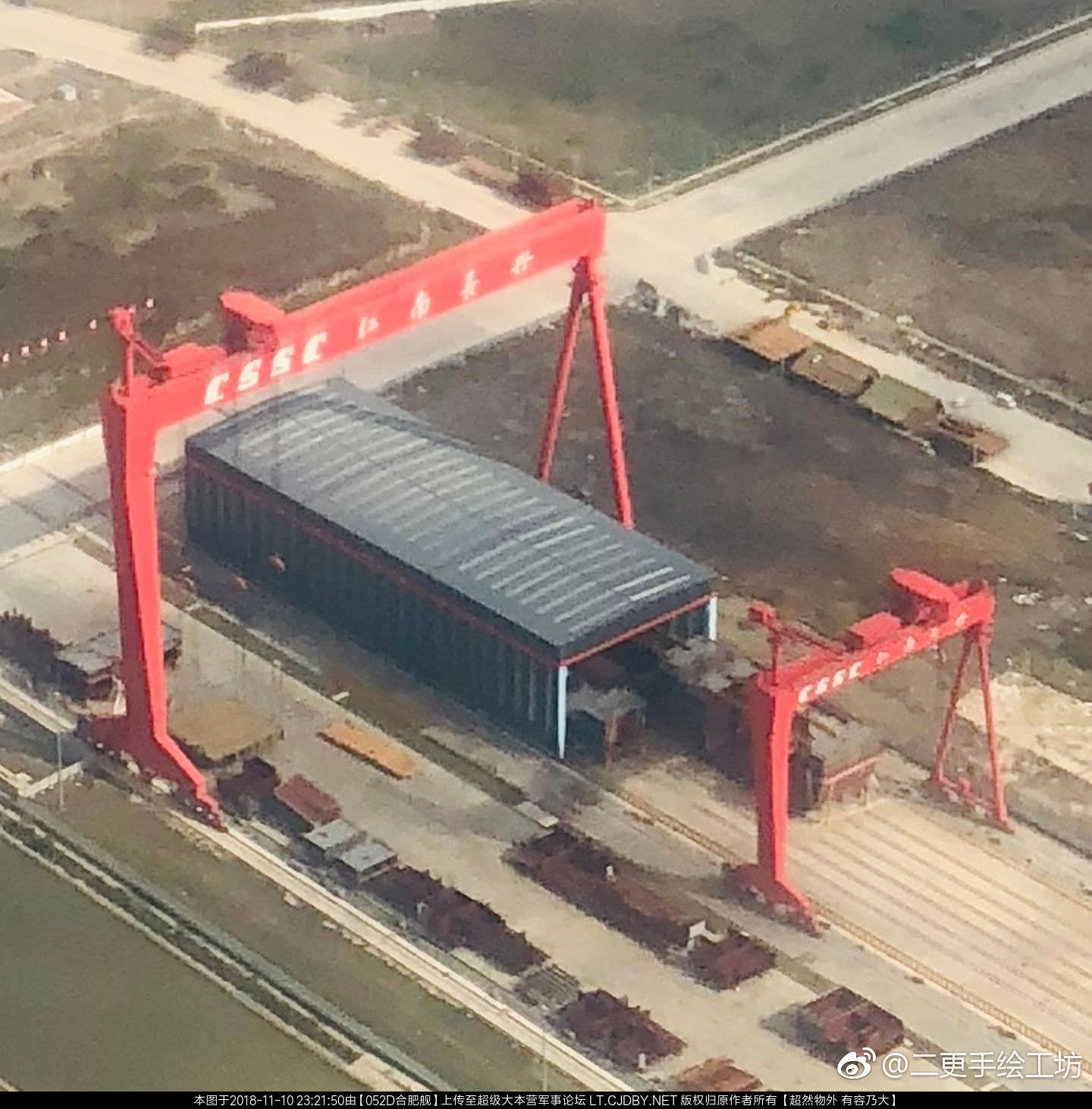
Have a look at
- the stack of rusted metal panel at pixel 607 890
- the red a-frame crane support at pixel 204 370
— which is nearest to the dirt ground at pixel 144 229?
the red a-frame crane support at pixel 204 370

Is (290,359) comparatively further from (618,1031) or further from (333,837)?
(618,1031)

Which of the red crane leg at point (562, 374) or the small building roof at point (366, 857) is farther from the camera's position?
the red crane leg at point (562, 374)

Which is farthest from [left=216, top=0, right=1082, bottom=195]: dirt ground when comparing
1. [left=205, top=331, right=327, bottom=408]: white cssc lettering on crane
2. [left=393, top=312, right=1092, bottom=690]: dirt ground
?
[left=205, top=331, right=327, bottom=408]: white cssc lettering on crane

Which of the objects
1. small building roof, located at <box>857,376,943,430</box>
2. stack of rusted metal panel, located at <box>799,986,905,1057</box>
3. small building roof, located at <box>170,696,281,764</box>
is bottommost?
stack of rusted metal panel, located at <box>799,986,905,1057</box>

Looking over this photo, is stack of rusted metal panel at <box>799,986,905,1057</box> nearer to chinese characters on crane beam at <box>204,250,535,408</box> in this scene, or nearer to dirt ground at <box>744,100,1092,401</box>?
chinese characters on crane beam at <box>204,250,535,408</box>

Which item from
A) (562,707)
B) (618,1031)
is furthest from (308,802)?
(618,1031)

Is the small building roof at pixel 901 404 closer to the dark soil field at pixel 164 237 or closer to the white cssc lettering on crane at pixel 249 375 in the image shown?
the dark soil field at pixel 164 237
